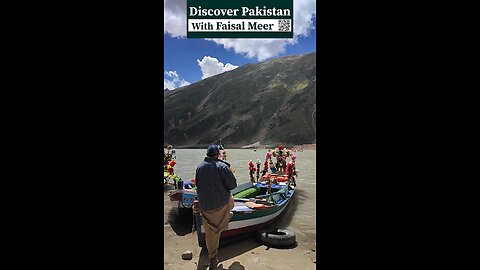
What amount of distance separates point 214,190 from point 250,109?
5959 inches

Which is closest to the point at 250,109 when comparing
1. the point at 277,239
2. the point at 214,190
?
the point at 277,239

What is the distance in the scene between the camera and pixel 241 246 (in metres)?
7.31

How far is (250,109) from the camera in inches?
6127

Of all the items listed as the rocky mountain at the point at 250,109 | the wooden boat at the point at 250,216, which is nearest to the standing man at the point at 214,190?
the wooden boat at the point at 250,216

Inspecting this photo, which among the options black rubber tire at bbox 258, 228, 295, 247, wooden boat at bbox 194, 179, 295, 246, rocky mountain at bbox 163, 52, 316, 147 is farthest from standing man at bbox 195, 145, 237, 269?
rocky mountain at bbox 163, 52, 316, 147

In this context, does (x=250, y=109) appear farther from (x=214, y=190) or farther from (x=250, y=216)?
(x=214, y=190)

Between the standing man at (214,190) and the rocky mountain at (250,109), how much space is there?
4096 inches

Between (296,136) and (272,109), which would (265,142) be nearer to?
(296,136)

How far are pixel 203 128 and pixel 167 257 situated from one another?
147 metres

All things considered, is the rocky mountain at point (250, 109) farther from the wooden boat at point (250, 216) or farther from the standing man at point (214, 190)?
the standing man at point (214, 190)

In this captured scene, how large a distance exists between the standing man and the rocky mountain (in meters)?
104

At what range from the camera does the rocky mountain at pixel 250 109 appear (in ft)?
427

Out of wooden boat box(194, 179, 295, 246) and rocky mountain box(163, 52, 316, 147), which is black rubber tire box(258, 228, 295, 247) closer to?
wooden boat box(194, 179, 295, 246)

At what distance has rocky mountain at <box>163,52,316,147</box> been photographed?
5123 inches
